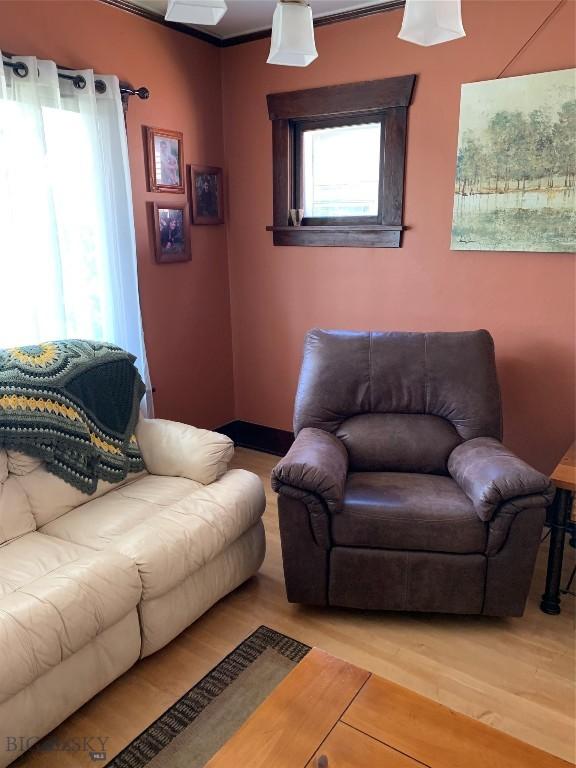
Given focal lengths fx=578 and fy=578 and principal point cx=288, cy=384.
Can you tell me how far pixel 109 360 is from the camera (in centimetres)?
252

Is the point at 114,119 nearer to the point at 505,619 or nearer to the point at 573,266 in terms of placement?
the point at 573,266

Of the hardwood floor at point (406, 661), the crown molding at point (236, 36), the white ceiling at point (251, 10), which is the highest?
the white ceiling at point (251, 10)

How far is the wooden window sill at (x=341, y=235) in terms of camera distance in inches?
125

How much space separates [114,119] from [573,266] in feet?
7.53

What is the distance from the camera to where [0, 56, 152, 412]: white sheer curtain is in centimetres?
244

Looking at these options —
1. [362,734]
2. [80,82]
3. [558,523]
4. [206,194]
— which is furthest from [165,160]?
[362,734]

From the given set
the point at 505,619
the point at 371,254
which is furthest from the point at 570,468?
the point at 371,254

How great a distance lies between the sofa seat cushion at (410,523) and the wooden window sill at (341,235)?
61.0 inches

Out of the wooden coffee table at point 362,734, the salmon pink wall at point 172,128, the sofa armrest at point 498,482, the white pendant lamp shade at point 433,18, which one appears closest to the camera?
the wooden coffee table at point 362,734

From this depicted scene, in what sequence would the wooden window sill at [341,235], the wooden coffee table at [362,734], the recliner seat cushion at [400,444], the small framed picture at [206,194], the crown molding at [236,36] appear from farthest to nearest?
the small framed picture at [206,194] → the wooden window sill at [341,235] → the crown molding at [236,36] → the recliner seat cushion at [400,444] → the wooden coffee table at [362,734]

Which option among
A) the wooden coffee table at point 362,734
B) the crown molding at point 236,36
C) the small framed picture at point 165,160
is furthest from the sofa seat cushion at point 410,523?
the crown molding at point 236,36

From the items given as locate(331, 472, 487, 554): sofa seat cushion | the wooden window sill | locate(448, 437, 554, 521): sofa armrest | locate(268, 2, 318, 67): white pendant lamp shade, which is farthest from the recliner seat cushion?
locate(268, 2, 318, 67): white pendant lamp shade

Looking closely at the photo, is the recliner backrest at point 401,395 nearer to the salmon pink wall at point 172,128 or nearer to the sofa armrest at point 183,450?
the sofa armrest at point 183,450

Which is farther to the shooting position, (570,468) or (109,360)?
(109,360)
